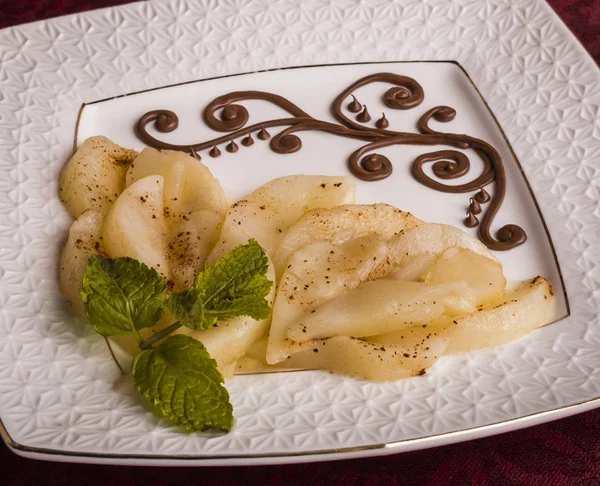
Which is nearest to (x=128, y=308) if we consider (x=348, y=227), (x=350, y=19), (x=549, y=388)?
(x=348, y=227)

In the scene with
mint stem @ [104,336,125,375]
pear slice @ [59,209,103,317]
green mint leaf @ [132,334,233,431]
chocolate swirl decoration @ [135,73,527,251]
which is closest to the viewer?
green mint leaf @ [132,334,233,431]

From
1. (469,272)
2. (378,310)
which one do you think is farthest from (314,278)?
(469,272)

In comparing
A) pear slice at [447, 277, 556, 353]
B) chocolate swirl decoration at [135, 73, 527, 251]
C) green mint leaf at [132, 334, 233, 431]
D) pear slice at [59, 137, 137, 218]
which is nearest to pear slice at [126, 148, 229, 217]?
pear slice at [59, 137, 137, 218]

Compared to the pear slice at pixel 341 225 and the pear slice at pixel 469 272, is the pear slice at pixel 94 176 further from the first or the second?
the pear slice at pixel 469 272

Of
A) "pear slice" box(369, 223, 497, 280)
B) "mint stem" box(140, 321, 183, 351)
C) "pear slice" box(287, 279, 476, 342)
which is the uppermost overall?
"mint stem" box(140, 321, 183, 351)

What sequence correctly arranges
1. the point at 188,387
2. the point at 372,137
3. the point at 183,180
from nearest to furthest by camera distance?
the point at 188,387
the point at 183,180
the point at 372,137

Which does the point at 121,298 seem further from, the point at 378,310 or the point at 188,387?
the point at 378,310

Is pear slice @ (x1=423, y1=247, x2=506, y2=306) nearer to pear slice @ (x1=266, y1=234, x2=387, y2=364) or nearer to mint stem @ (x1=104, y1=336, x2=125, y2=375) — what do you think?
pear slice @ (x1=266, y1=234, x2=387, y2=364)

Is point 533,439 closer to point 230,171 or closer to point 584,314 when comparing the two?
point 584,314
